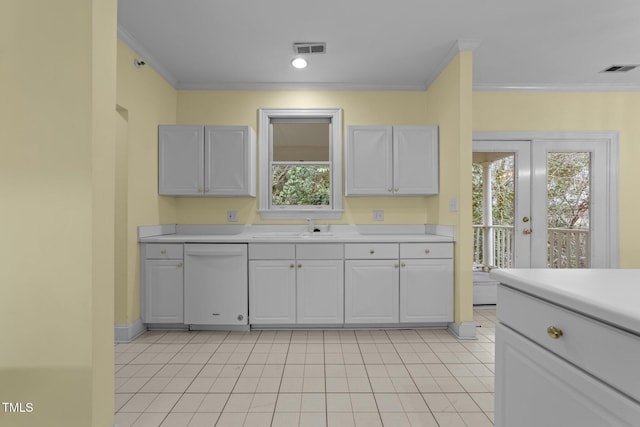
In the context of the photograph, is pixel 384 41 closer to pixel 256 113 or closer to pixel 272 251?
pixel 256 113

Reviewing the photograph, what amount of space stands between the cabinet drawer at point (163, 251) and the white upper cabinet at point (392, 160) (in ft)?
5.92

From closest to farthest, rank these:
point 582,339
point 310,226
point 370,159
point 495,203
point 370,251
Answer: point 582,339 → point 370,251 → point 370,159 → point 310,226 → point 495,203

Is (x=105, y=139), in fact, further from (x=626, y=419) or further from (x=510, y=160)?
(x=510, y=160)

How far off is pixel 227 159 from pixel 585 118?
13.6 ft

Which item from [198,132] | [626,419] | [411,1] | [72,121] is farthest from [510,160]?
[72,121]

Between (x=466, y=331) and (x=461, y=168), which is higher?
(x=461, y=168)

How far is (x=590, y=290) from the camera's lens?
0.86 meters

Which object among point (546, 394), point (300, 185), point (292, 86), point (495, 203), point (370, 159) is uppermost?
point (292, 86)

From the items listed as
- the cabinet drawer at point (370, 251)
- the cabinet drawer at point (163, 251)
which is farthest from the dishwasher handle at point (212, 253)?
the cabinet drawer at point (370, 251)

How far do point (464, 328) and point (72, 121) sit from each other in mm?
3170

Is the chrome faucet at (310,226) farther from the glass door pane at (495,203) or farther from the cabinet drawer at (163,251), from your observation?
the glass door pane at (495,203)

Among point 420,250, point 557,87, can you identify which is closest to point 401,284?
point 420,250

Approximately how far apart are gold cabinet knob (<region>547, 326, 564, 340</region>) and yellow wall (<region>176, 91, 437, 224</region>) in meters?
2.99

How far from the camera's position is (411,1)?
94.1 inches
